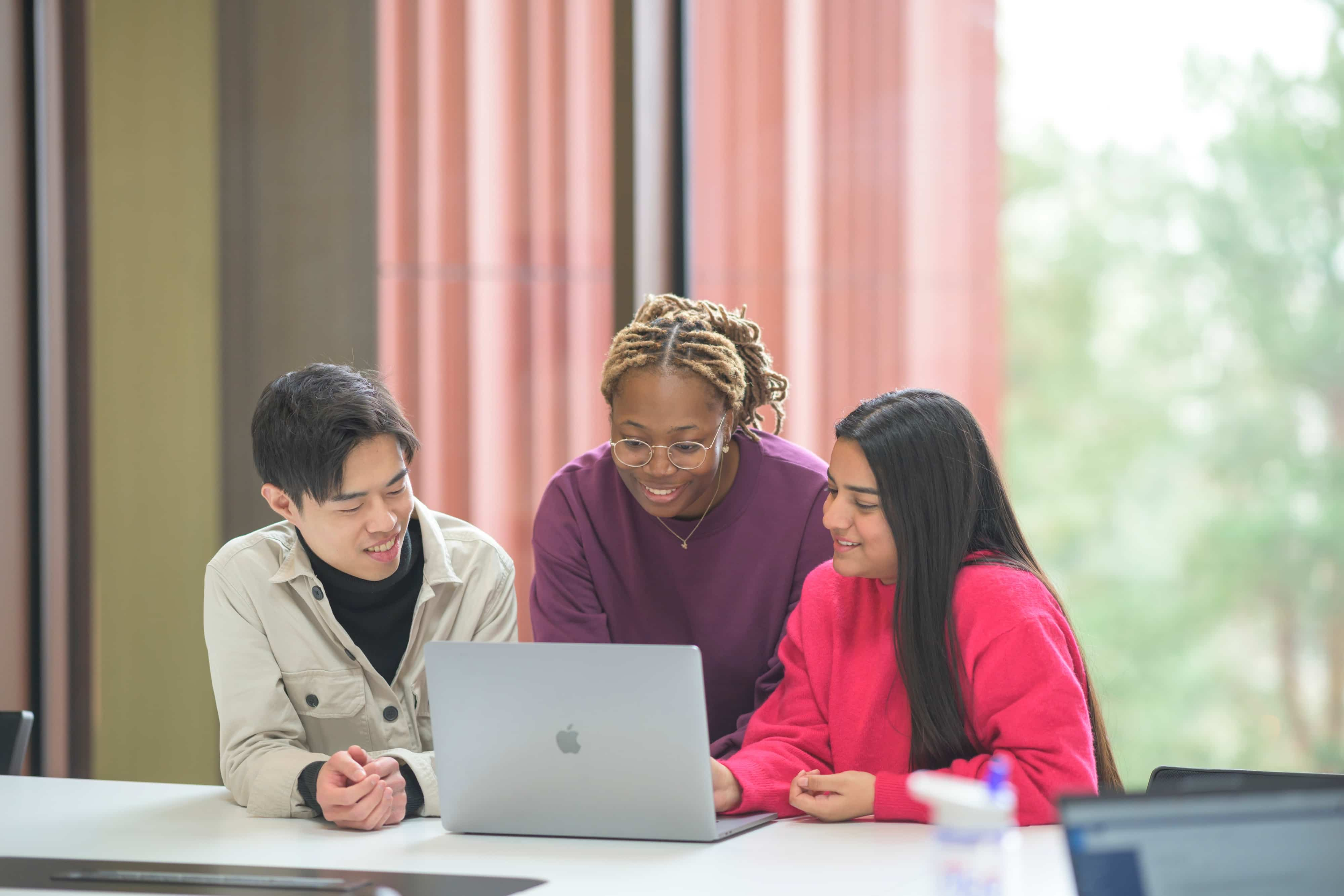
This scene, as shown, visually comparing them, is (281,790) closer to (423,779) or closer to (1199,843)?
(423,779)

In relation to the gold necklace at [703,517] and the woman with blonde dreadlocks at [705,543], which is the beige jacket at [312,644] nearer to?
the woman with blonde dreadlocks at [705,543]

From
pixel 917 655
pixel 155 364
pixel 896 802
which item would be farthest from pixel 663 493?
pixel 155 364

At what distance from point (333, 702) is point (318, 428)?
41 centimetres

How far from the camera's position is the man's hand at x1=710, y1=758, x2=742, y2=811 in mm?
1536

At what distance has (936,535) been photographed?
65.6 inches

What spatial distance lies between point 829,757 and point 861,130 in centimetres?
157

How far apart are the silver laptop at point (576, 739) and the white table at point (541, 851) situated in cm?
3

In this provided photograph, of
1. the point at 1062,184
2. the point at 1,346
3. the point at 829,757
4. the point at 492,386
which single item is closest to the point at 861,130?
the point at 492,386

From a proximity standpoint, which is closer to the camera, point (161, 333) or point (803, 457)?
point (803, 457)

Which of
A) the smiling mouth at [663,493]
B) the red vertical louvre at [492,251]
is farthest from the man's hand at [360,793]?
the red vertical louvre at [492,251]

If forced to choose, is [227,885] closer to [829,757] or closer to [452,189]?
[829,757]

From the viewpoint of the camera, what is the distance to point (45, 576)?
3.06 meters

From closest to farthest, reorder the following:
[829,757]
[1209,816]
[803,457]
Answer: [1209,816] → [829,757] → [803,457]

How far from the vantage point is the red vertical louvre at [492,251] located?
291 cm
